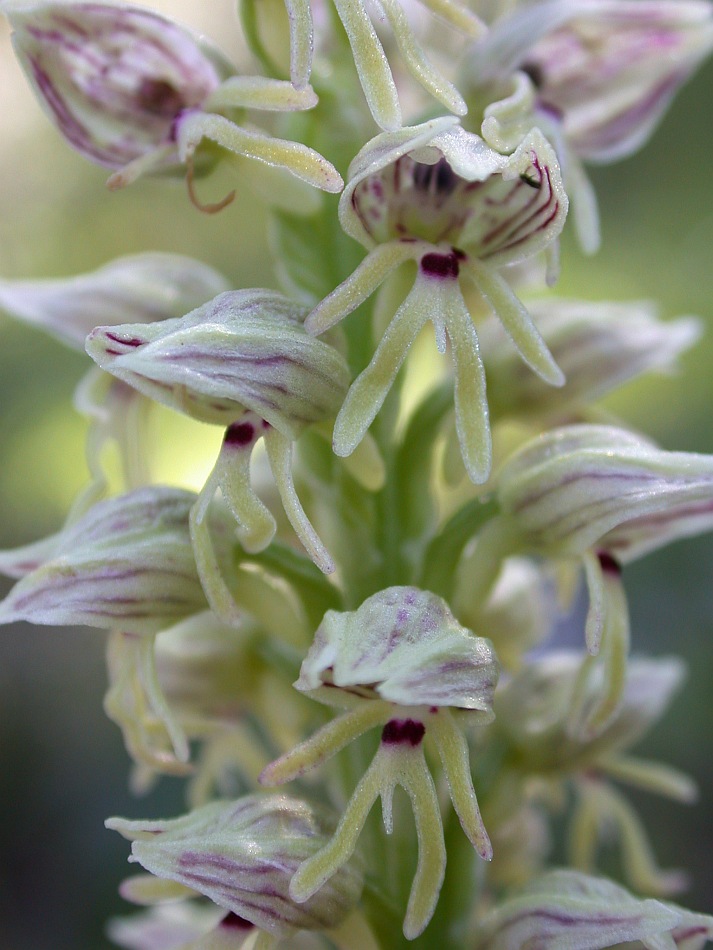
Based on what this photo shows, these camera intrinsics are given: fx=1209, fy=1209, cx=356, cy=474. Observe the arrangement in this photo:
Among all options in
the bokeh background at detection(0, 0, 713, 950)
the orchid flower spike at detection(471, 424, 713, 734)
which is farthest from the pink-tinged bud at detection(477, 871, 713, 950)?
the bokeh background at detection(0, 0, 713, 950)

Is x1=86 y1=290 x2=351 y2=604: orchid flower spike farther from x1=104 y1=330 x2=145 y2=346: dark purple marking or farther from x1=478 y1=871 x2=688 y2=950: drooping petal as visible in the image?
x1=478 y1=871 x2=688 y2=950: drooping petal

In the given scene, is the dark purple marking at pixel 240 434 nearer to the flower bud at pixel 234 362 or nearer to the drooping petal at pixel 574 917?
the flower bud at pixel 234 362

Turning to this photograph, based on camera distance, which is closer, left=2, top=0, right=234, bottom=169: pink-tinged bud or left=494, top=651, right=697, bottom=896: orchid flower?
left=2, top=0, right=234, bottom=169: pink-tinged bud

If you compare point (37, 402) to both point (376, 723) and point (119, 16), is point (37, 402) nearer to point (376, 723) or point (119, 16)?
point (119, 16)

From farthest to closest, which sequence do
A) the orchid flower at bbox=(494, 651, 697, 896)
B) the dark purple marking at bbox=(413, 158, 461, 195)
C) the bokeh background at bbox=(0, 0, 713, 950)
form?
the bokeh background at bbox=(0, 0, 713, 950) → the orchid flower at bbox=(494, 651, 697, 896) → the dark purple marking at bbox=(413, 158, 461, 195)

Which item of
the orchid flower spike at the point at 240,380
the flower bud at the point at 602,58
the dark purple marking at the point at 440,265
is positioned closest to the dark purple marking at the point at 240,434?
the orchid flower spike at the point at 240,380

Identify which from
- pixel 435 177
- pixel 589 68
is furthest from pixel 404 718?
pixel 589 68

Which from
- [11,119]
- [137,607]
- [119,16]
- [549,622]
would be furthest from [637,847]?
[11,119]
